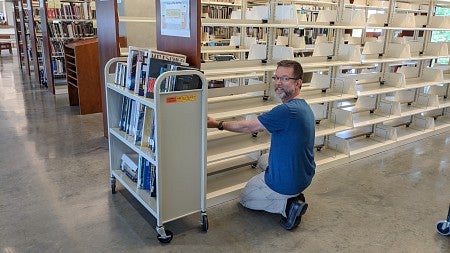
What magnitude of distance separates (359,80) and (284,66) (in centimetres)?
239

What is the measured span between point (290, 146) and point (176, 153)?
79 cm

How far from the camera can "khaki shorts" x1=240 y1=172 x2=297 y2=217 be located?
8.66 ft

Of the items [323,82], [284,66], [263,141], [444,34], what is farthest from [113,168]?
[444,34]

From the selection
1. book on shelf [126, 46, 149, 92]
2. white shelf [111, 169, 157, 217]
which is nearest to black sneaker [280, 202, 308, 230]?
white shelf [111, 169, 157, 217]

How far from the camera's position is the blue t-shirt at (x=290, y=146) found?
244 centimetres

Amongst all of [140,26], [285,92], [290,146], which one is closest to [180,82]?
[285,92]

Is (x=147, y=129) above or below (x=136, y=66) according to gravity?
below

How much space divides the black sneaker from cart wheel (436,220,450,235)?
3.21ft

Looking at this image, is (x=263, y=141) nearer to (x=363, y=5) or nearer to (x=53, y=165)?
(x=53, y=165)

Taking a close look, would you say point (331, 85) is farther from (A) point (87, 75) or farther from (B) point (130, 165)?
(A) point (87, 75)

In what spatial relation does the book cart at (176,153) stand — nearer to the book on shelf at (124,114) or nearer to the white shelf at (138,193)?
the white shelf at (138,193)

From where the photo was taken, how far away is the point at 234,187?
118 inches

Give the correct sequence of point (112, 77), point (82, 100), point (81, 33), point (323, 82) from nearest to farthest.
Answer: point (112, 77) < point (323, 82) < point (82, 100) < point (81, 33)

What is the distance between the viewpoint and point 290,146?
8.20ft
